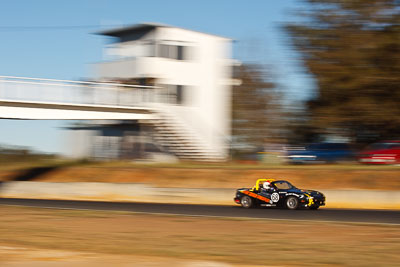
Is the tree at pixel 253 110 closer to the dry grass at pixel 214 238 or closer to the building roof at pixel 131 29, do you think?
the building roof at pixel 131 29

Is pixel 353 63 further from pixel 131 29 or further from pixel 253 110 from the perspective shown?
pixel 253 110

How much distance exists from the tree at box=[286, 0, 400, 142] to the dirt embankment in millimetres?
8375

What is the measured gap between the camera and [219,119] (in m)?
44.4

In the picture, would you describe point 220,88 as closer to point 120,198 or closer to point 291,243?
point 120,198

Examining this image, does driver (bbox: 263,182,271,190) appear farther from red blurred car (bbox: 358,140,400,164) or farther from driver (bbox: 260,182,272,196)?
red blurred car (bbox: 358,140,400,164)

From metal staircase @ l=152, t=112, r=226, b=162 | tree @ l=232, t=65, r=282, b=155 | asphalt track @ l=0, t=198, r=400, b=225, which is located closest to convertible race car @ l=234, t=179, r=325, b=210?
asphalt track @ l=0, t=198, r=400, b=225

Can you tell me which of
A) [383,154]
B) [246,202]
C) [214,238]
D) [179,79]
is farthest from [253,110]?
[214,238]

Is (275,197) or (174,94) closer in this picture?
(275,197)

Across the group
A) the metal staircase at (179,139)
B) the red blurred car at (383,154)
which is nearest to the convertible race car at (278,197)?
the red blurred car at (383,154)

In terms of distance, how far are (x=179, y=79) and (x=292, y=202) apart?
20460 millimetres

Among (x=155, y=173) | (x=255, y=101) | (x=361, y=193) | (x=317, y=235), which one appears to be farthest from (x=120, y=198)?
(x=255, y=101)

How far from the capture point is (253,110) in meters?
75.1

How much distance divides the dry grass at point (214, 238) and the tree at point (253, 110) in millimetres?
49061

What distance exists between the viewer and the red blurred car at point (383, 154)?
3431 centimetres
